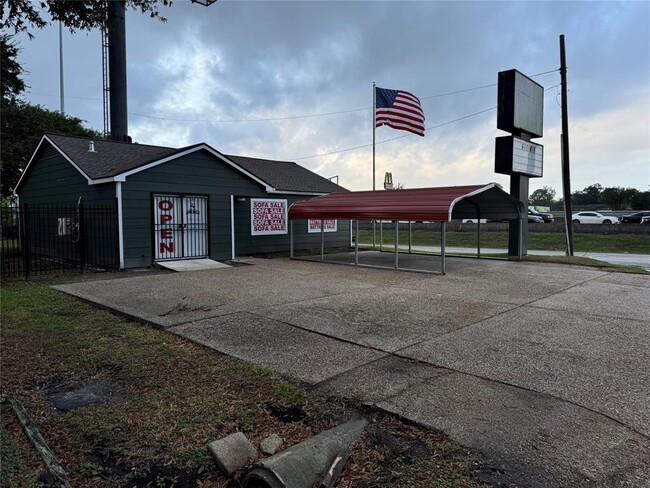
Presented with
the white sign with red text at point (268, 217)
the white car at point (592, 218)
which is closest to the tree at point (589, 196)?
the white car at point (592, 218)

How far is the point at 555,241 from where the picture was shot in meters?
25.4

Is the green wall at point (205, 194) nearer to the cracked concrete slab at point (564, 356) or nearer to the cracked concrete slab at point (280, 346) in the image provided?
the cracked concrete slab at point (280, 346)

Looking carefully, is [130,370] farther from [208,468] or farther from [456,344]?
[456,344]

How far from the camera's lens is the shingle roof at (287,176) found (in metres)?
17.0

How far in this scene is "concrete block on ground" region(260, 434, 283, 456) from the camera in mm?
2721

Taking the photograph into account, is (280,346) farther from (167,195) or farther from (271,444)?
(167,195)

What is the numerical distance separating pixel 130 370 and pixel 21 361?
120cm

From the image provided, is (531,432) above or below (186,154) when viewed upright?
below

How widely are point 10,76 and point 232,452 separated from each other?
23.8 metres

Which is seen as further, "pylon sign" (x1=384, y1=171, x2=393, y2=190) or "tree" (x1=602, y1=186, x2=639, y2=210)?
"tree" (x1=602, y1=186, x2=639, y2=210)

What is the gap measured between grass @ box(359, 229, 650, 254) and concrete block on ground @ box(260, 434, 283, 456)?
75.1 feet

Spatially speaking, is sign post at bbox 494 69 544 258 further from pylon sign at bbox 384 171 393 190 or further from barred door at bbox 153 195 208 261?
barred door at bbox 153 195 208 261

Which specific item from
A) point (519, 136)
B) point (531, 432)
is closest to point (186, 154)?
point (519, 136)

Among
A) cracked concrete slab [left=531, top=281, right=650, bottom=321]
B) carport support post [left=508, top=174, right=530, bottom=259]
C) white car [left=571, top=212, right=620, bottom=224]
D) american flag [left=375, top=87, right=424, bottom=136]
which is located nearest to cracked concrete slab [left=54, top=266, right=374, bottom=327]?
cracked concrete slab [left=531, top=281, right=650, bottom=321]
